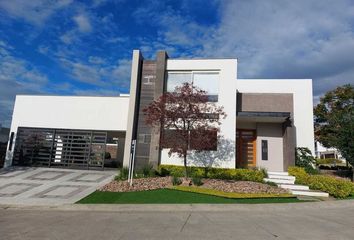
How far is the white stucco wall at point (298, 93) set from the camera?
661 inches

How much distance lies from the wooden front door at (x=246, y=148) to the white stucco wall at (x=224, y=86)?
2.51 metres

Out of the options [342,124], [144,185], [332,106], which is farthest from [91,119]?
[332,106]

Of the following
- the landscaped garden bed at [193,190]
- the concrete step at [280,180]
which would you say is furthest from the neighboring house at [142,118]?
the landscaped garden bed at [193,190]

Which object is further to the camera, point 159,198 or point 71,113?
point 71,113

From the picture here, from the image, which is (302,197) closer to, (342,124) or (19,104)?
(342,124)

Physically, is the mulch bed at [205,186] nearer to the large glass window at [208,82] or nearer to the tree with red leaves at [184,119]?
the tree with red leaves at [184,119]

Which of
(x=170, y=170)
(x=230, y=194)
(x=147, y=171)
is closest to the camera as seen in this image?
(x=230, y=194)

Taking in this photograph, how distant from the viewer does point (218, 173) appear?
47.4 feet

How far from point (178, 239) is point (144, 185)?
256 inches

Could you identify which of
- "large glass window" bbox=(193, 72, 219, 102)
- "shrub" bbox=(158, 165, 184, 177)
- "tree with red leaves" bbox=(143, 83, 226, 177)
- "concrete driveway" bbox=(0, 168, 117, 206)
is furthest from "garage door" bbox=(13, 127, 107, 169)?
"large glass window" bbox=(193, 72, 219, 102)

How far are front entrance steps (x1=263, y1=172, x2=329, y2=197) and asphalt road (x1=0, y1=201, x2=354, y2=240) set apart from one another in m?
2.14

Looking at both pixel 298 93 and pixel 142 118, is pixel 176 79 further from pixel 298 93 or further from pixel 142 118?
pixel 298 93

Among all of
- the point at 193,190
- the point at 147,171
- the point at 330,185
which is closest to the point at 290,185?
the point at 330,185

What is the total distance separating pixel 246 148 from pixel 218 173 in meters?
3.91
